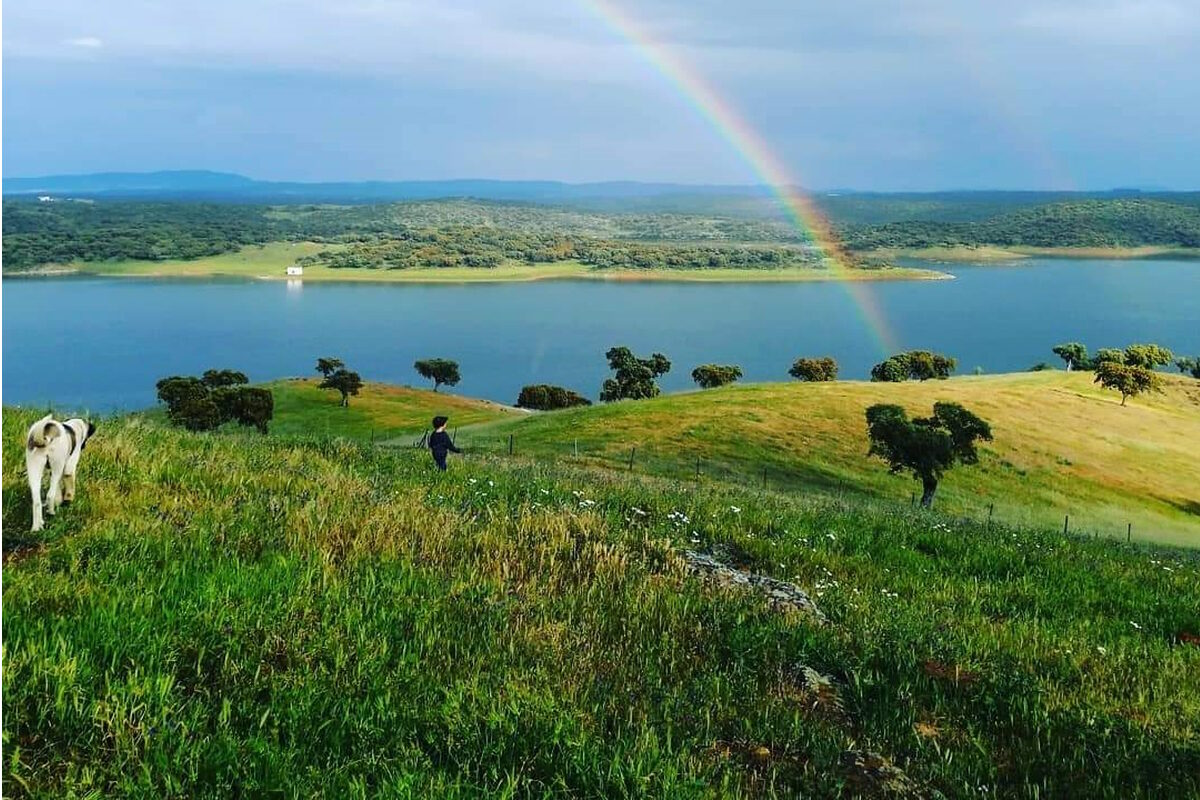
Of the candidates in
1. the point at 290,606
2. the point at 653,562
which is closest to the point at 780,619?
the point at 653,562

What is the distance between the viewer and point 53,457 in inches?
247

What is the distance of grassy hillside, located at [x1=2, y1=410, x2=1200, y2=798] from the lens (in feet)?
12.7

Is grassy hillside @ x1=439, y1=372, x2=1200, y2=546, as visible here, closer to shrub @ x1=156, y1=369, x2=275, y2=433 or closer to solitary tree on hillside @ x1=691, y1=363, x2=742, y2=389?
shrub @ x1=156, y1=369, x2=275, y2=433

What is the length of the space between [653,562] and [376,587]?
305 centimetres

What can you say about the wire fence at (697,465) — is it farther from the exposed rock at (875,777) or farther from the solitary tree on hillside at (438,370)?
the solitary tree on hillside at (438,370)

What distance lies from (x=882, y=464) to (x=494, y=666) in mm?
55421

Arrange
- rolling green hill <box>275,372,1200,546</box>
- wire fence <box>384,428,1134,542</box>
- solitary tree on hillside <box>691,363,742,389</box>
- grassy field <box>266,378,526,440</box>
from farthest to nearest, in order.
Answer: solitary tree on hillside <box>691,363,742,389</box> < grassy field <box>266,378,526,440</box> < rolling green hill <box>275,372,1200,546</box> < wire fence <box>384,428,1134,542</box>

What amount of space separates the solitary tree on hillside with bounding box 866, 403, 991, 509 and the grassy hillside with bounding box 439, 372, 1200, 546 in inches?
106

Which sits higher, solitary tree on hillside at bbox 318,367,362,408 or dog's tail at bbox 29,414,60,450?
dog's tail at bbox 29,414,60,450

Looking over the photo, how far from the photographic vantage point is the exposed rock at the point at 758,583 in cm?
721

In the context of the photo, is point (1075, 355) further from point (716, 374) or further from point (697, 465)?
point (697, 465)

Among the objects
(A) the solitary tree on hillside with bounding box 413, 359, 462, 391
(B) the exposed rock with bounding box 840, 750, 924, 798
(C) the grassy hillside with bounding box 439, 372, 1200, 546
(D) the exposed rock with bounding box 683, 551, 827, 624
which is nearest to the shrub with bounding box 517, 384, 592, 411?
(A) the solitary tree on hillside with bounding box 413, 359, 462, 391

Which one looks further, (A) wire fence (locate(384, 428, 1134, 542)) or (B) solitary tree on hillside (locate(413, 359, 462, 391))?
(B) solitary tree on hillside (locate(413, 359, 462, 391))

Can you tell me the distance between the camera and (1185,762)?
4.91m
